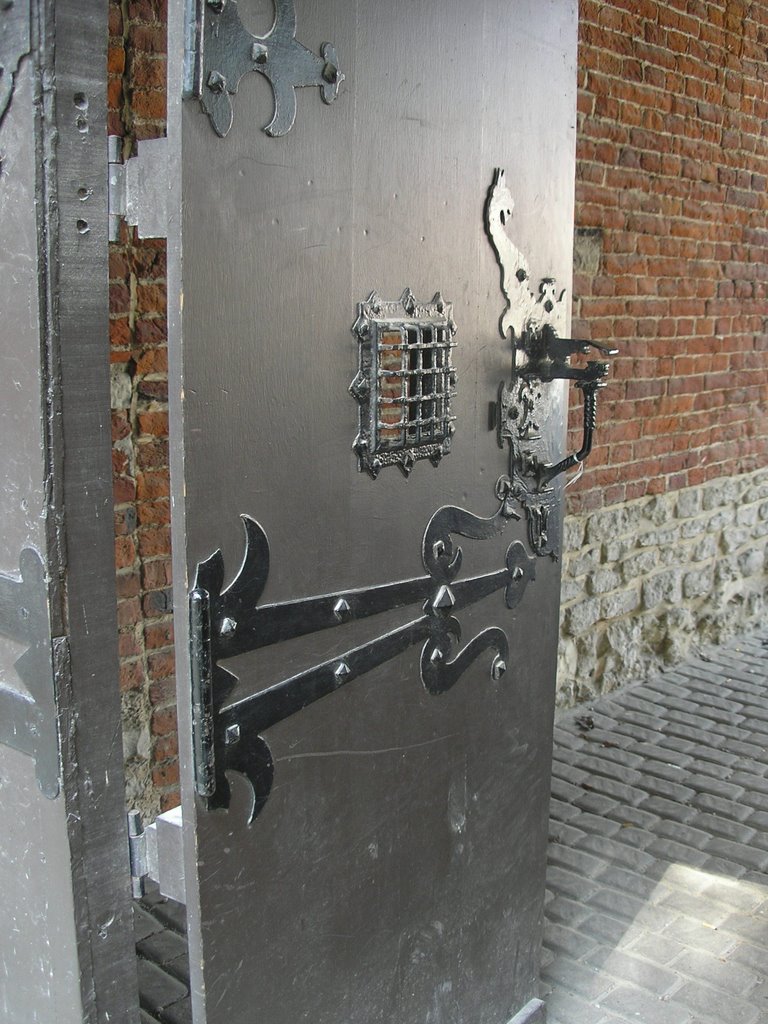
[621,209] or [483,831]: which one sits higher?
[621,209]

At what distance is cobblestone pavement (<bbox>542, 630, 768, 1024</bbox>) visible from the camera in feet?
8.62

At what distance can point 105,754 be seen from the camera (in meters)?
1.52

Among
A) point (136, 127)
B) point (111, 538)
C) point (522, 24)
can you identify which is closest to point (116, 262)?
point (136, 127)

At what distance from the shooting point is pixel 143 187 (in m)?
1.36

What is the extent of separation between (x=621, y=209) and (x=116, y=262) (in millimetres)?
2465

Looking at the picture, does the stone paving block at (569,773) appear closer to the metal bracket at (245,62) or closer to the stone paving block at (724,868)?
the stone paving block at (724,868)

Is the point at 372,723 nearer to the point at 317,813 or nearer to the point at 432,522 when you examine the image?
the point at 317,813

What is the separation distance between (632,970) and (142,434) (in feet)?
6.58

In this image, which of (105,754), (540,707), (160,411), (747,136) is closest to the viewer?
(105,754)

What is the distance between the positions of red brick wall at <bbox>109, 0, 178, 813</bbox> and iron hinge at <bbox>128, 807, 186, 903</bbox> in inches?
56.1

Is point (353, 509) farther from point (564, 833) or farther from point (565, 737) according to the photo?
point (565, 737)

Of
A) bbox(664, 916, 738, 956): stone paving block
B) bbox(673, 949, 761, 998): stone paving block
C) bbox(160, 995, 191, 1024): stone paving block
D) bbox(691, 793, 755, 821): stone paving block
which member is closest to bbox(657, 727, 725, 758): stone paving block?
bbox(691, 793, 755, 821): stone paving block

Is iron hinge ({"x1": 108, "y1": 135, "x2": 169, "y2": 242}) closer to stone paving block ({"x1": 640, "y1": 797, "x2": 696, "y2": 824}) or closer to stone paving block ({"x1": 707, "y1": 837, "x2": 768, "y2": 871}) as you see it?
stone paving block ({"x1": 707, "y1": 837, "x2": 768, "y2": 871})

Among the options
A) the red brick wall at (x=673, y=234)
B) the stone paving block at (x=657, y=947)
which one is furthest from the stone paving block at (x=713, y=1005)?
the red brick wall at (x=673, y=234)
